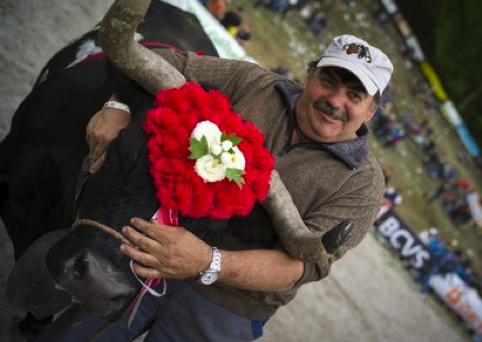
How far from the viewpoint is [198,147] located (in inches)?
68.6

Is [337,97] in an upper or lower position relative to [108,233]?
upper

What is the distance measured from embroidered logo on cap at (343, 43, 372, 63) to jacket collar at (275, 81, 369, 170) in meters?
0.34

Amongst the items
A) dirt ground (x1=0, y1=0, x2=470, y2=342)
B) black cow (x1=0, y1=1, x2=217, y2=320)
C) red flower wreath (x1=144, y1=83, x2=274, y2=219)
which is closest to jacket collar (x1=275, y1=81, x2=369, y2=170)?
red flower wreath (x1=144, y1=83, x2=274, y2=219)

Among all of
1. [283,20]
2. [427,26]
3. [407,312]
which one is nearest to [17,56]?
[407,312]

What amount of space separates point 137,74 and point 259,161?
1.92 feet

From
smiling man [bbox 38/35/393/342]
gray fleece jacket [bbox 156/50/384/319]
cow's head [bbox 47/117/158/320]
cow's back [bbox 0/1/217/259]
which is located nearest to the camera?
cow's head [bbox 47/117/158/320]

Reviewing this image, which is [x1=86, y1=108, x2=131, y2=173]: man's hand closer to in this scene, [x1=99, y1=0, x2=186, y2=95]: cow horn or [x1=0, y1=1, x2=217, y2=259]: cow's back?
[x1=99, y1=0, x2=186, y2=95]: cow horn

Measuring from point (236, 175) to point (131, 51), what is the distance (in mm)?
621

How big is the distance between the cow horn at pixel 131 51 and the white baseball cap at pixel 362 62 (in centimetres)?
72

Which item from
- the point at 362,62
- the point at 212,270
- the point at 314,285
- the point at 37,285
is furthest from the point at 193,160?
the point at 314,285

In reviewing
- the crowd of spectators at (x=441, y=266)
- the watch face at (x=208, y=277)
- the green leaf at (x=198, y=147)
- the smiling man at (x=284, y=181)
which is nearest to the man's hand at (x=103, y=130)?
the smiling man at (x=284, y=181)

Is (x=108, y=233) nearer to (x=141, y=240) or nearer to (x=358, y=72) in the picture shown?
(x=141, y=240)

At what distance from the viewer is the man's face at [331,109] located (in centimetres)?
230

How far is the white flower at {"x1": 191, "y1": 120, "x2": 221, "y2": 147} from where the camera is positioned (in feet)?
5.81
